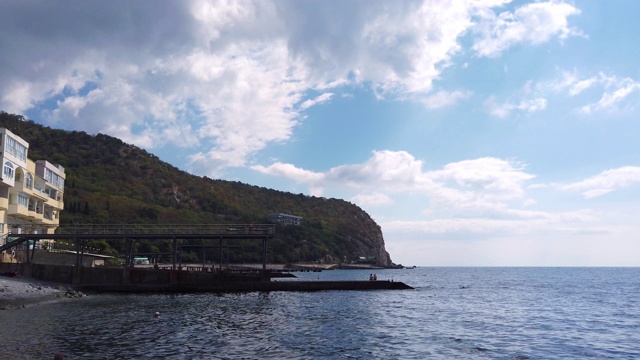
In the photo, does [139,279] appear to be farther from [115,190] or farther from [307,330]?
[115,190]

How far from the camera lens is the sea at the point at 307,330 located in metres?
24.3

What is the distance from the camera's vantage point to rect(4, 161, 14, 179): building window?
6131cm

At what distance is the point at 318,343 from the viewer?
27.0 metres

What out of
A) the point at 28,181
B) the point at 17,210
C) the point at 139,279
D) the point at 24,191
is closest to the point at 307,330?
the point at 139,279

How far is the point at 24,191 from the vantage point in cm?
6700

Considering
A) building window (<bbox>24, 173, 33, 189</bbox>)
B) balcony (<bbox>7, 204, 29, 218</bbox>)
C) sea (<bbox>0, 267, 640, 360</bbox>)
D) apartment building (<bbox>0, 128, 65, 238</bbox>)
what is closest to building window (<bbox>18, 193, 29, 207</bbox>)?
apartment building (<bbox>0, 128, 65, 238</bbox>)

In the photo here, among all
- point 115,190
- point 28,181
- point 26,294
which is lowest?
point 26,294

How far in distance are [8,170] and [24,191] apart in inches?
210

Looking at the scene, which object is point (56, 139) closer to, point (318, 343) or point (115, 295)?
point (115, 295)

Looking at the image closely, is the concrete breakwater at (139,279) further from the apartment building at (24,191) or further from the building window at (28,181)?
the building window at (28,181)

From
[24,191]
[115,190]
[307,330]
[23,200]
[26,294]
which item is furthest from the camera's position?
[115,190]

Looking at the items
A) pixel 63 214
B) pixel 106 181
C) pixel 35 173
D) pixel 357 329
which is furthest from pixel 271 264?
pixel 357 329

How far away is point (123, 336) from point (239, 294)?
1199 inches

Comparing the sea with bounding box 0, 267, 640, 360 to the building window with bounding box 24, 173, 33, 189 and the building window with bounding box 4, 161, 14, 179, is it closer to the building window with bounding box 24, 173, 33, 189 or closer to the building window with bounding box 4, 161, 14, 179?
the building window with bounding box 4, 161, 14, 179
